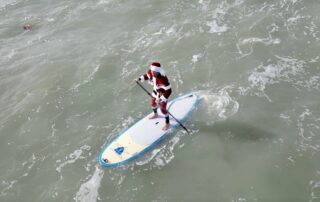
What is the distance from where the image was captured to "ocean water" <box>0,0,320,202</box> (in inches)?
355

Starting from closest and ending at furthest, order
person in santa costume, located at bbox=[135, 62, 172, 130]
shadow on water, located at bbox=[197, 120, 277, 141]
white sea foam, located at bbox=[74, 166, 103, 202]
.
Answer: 1. white sea foam, located at bbox=[74, 166, 103, 202]
2. person in santa costume, located at bbox=[135, 62, 172, 130]
3. shadow on water, located at bbox=[197, 120, 277, 141]

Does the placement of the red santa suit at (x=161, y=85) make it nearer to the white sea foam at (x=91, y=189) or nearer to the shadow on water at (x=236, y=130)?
the shadow on water at (x=236, y=130)

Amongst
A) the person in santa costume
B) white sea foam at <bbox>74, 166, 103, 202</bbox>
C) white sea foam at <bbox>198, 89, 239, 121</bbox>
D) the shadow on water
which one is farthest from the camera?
white sea foam at <bbox>198, 89, 239, 121</bbox>

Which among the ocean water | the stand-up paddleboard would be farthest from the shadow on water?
the stand-up paddleboard

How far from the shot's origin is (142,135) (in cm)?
1037

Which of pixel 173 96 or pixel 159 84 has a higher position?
pixel 159 84

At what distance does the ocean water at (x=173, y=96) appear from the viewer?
29.6 feet

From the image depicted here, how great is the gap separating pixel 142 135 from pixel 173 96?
2150 millimetres

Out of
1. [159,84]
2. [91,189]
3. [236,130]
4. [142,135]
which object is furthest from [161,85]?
[91,189]

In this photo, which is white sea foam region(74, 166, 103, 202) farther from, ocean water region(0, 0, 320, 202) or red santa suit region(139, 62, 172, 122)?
red santa suit region(139, 62, 172, 122)

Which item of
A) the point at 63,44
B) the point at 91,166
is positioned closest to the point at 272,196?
the point at 91,166

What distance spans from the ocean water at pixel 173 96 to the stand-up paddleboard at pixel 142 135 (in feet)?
0.89

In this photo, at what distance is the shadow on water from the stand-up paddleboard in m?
0.82

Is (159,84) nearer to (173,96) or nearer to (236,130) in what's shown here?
(173,96)
